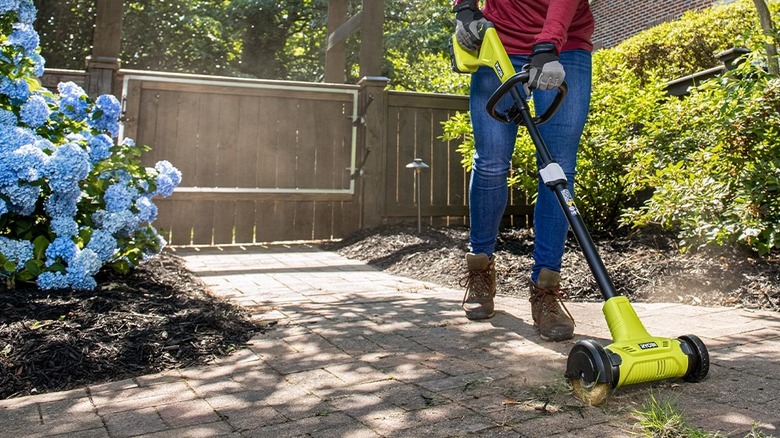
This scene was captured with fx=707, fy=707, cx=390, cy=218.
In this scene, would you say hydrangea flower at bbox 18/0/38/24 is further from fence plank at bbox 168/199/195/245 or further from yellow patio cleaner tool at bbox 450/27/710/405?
fence plank at bbox 168/199/195/245

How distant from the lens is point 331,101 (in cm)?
675

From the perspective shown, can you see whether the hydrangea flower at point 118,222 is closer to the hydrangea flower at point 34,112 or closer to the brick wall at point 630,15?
the hydrangea flower at point 34,112

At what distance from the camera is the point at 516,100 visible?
2428mm

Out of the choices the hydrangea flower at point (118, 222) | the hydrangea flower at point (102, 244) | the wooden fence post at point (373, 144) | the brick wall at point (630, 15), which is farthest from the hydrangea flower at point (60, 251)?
the brick wall at point (630, 15)

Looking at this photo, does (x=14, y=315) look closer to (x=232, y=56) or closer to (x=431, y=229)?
(x=431, y=229)

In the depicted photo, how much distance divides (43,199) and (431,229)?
382 cm

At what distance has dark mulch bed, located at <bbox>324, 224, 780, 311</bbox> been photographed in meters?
3.46

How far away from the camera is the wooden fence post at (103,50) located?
5.95 metres

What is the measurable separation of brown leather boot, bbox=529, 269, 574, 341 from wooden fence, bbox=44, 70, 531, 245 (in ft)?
13.5

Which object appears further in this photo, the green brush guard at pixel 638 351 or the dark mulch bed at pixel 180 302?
the dark mulch bed at pixel 180 302

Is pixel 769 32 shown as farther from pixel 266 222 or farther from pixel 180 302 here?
pixel 266 222

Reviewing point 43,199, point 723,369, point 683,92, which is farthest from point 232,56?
point 723,369

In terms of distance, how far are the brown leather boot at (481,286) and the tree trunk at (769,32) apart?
78.3 inches

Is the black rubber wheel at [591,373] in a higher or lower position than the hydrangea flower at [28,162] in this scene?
lower
